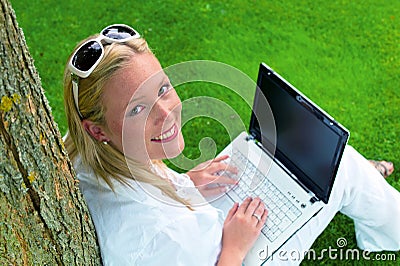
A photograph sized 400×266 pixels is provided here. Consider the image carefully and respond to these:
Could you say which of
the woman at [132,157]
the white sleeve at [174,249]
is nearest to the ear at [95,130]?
the woman at [132,157]

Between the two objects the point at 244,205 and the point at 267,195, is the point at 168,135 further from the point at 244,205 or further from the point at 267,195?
the point at 267,195

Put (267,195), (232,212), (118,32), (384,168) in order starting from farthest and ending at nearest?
(384,168) → (267,195) → (232,212) → (118,32)

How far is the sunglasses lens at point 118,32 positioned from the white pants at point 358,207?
93 centimetres

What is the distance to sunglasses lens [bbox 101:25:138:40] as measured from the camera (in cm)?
181

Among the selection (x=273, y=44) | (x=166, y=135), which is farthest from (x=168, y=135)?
(x=273, y=44)

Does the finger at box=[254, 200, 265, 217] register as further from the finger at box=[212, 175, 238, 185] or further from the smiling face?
the smiling face

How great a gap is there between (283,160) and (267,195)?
0.54 ft

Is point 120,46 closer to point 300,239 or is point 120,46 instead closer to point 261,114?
point 261,114

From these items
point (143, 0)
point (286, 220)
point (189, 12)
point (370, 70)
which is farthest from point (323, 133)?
point (143, 0)

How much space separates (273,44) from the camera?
3.62 meters

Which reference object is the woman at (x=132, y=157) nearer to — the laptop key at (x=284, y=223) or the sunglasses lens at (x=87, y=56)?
the sunglasses lens at (x=87, y=56)

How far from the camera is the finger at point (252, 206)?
2.12 metres

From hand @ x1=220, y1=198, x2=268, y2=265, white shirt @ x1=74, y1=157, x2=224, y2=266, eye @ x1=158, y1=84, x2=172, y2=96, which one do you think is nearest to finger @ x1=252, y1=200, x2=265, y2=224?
hand @ x1=220, y1=198, x2=268, y2=265

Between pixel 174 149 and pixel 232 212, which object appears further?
pixel 232 212
